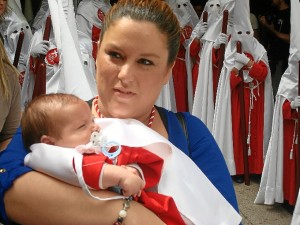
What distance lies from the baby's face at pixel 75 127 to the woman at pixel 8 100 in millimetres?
737

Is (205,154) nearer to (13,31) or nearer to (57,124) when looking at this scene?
(57,124)

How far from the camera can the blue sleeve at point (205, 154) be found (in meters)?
1.11

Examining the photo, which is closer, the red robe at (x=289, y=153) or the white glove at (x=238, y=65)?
the red robe at (x=289, y=153)

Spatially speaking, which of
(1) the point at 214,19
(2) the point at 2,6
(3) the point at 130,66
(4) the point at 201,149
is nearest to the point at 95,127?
(3) the point at 130,66

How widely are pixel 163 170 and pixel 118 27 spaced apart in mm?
344

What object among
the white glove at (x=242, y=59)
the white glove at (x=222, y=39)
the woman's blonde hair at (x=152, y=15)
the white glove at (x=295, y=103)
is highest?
the woman's blonde hair at (x=152, y=15)

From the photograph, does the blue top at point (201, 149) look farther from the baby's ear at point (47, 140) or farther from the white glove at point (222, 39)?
the white glove at point (222, 39)

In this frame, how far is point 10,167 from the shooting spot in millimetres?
961

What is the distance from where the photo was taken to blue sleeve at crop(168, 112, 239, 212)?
1.11 meters

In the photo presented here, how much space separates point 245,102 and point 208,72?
0.43m

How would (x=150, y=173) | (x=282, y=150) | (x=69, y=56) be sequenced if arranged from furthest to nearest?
(x=282, y=150)
(x=69, y=56)
(x=150, y=173)

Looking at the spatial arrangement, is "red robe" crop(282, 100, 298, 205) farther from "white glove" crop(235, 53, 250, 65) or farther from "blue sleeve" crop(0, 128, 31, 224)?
"blue sleeve" crop(0, 128, 31, 224)

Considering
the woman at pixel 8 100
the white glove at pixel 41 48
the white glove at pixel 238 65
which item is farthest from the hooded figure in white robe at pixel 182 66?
the woman at pixel 8 100

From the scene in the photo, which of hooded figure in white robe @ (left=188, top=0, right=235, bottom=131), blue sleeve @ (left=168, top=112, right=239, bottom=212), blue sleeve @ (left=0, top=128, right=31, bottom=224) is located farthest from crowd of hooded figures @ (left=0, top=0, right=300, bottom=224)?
blue sleeve @ (left=0, top=128, right=31, bottom=224)
